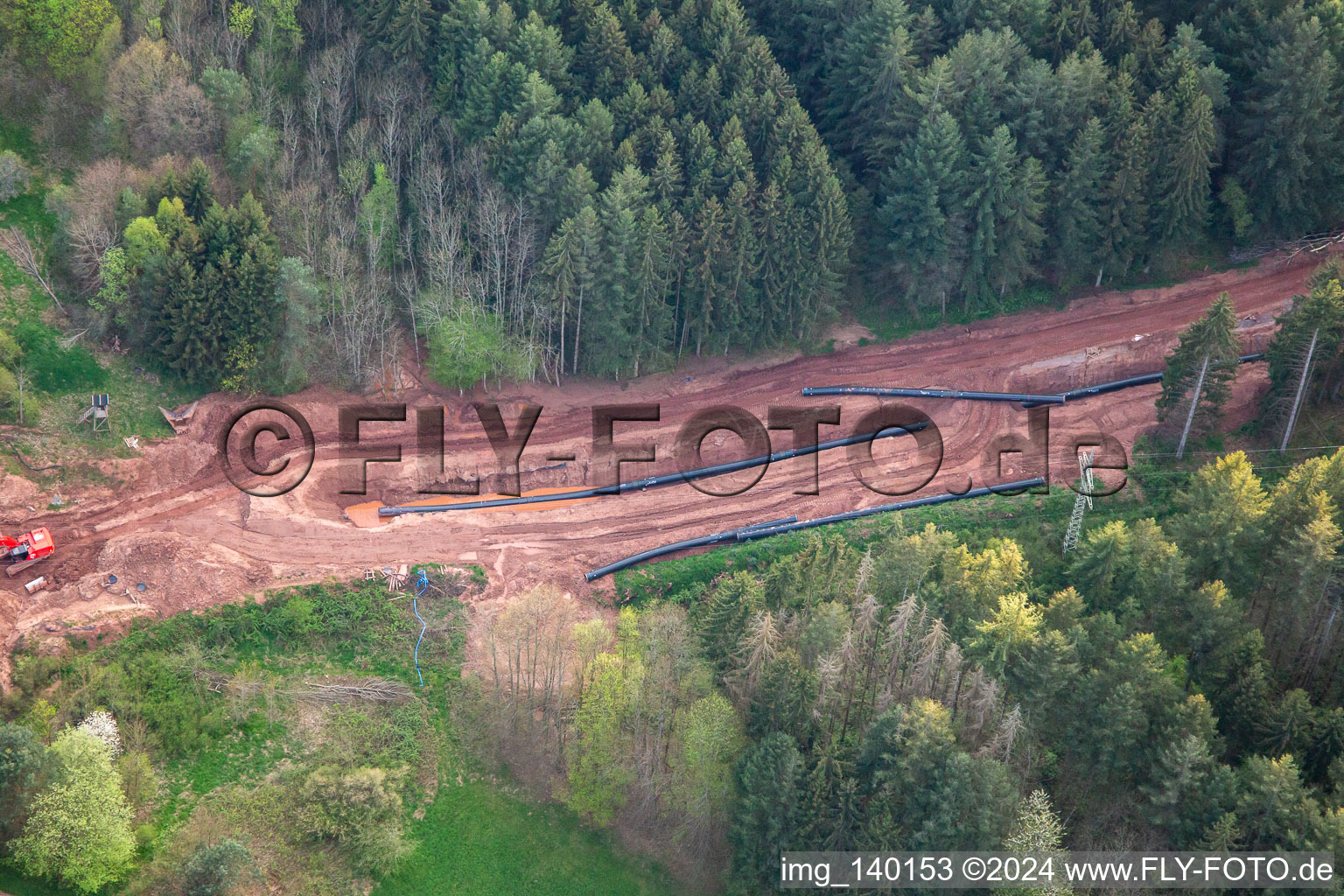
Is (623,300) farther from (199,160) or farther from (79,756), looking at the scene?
(79,756)

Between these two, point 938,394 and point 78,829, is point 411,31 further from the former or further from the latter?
point 78,829

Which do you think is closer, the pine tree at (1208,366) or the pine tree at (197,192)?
the pine tree at (1208,366)

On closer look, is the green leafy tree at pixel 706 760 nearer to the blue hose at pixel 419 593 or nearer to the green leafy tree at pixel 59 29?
the blue hose at pixel 419 593

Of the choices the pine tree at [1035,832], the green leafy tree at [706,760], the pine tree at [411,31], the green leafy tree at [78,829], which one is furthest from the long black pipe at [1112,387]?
the green leafy tree at [78,829]

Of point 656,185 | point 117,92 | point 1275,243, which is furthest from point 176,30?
point 1275,243

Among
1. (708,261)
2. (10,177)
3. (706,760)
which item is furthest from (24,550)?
(708,261)

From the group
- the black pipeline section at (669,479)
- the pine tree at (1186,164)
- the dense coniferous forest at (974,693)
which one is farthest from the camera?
the pine tree at (1186,164)
